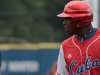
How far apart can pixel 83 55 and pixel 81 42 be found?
0.19 meters

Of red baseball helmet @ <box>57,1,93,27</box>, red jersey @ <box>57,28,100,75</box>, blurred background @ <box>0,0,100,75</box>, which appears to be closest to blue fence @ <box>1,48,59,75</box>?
blurred background @ <box>0,0,100,75</box>

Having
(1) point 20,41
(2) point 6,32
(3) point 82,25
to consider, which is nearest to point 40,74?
(1) point 20,41

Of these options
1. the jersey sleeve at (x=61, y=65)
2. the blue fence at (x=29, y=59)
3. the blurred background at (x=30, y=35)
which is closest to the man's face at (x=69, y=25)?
the jersey sleeve at (x=61, y=65)

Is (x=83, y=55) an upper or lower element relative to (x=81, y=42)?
lower

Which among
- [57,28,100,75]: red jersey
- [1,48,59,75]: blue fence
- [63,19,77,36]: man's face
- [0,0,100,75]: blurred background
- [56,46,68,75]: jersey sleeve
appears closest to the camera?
[57,28,100,75]: red jersey

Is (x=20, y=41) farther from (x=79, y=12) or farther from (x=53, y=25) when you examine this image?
(x=79, y=12)

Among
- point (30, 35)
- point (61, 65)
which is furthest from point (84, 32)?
point (30, 35)

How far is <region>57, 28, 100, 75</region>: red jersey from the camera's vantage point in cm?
832

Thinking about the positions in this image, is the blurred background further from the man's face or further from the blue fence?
the man's face

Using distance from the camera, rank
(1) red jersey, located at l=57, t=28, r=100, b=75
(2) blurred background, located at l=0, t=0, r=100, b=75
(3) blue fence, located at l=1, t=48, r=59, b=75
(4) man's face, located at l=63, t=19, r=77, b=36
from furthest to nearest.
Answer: (2) blurred background, located at l=0, t=0, r=100, b=75 → (3) blue fence, located at l=1, t=48, r=59, b=75 → (4) man's face, located at l=63, t=19, r=77, b=36 → (1) red jersey, located at l=57, t=28, r=100, b=75

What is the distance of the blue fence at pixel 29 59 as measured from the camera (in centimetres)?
1780

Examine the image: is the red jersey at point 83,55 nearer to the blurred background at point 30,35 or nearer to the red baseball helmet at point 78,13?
the red baseball helmet at point 78,13

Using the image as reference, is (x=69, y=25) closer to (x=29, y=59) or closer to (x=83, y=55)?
(x=83, y=55)

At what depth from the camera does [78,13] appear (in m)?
8.45
